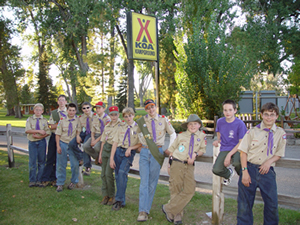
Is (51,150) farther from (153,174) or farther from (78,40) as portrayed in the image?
(78,40)

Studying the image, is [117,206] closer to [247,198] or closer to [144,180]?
[144,180]

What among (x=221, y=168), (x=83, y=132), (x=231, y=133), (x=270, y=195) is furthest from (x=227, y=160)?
(x=83, y=132)

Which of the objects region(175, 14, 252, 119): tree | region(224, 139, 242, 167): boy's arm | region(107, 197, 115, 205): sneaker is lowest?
region(107, 197, 115, 205): sneaker

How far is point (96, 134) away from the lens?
232 inches

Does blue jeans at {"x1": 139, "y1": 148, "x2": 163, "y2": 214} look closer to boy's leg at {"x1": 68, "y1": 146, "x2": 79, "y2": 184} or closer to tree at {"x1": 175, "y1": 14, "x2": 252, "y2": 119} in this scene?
boy's leg at {"x1": 68, "y1": 146, "x2": 79, "y2": 184}

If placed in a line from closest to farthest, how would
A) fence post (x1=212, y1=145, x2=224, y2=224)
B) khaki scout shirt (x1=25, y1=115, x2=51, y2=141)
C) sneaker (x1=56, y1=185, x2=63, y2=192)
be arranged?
fence post (x1=212, y1=145, x2=224, y2=224) → sneaker (x1=56, y1=185, x2=63, y2=192) → khaki scout shirt (x1=25, y1=115, x2=51, y2=141)

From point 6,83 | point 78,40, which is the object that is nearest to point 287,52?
point 78,40

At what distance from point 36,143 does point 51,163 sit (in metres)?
0.62

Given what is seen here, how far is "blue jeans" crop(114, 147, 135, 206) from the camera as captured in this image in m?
4.61

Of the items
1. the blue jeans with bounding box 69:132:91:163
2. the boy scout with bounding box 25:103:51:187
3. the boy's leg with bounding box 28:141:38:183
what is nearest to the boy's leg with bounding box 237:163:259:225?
the blue jeans with bounding box 69:132:91:163

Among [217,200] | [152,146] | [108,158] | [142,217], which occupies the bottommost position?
[142,217]

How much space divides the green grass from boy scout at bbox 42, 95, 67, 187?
0.30 metres

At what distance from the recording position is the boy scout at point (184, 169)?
3.96 metres

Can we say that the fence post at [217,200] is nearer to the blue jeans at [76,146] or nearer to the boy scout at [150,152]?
the boy scout at [150,152]
